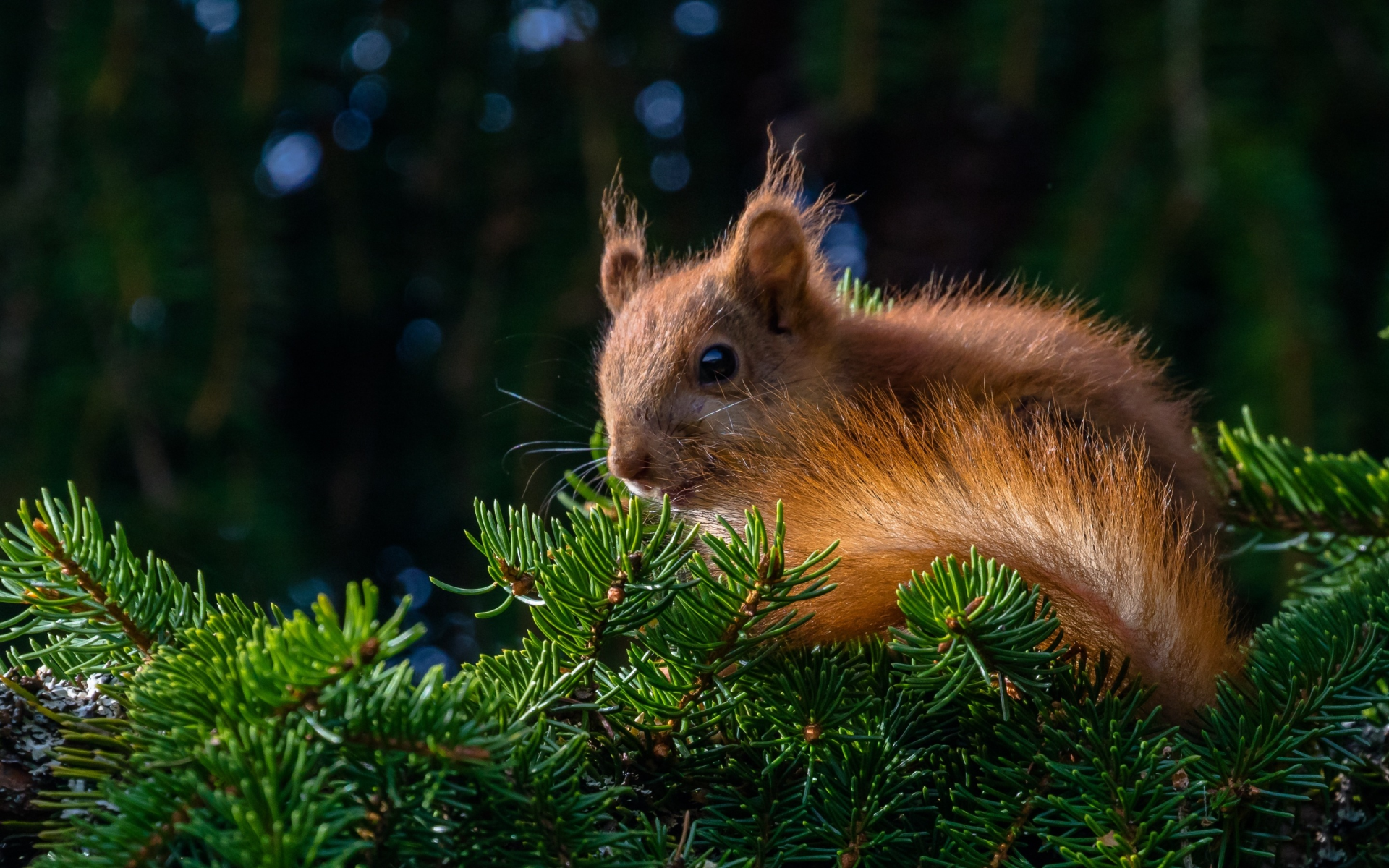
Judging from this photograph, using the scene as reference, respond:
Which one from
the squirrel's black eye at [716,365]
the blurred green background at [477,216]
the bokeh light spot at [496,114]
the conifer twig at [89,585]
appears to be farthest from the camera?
the bokeh light spot at [496,114]

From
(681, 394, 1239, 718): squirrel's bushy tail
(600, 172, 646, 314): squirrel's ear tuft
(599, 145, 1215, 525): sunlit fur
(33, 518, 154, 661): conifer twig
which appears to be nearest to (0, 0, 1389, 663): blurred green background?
(600, 172, 646, 314): squirrel's ear tuft

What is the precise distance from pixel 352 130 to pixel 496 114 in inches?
9.4

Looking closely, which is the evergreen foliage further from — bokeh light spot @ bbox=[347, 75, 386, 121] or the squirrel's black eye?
bokeh light spot @ bbox=[347, 75, 386, 121]

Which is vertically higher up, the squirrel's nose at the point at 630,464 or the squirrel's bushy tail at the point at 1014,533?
the squirrel's bushy tail at the point at 1014,533

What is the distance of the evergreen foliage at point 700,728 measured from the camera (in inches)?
17.9

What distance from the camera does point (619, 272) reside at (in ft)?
4.13

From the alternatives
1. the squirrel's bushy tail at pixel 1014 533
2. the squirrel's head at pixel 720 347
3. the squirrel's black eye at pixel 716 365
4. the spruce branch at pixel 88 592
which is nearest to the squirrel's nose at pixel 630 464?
the squirrel's head at pixel 720 347

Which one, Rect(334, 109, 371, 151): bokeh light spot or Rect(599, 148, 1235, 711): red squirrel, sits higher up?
Rect(334, 109, 371, 151): bokeh light spot

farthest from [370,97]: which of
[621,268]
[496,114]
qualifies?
[621,268]

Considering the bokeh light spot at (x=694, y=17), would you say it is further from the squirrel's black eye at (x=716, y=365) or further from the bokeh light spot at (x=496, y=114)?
the squirrel's black eye at (x=716, y=365)

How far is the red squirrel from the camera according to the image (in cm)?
62

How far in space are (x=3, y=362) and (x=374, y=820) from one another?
53.7 inches

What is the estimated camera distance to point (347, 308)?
1.67m

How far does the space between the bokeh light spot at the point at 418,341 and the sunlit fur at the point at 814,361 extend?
0.69 m
